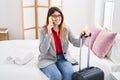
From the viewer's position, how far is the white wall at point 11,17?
3811 mm

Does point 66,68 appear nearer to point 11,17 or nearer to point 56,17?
point 56,17

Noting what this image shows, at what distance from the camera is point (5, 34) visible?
360cm

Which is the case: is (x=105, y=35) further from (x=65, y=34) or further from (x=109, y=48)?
(x=65, y=34)

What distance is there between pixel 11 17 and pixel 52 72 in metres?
2.33

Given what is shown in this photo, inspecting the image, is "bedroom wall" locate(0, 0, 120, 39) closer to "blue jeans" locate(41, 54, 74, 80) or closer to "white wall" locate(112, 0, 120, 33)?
"white wall" locate(112, 0, 120, 33)

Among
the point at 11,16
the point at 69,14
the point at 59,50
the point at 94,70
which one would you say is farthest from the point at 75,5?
the point at 94,70

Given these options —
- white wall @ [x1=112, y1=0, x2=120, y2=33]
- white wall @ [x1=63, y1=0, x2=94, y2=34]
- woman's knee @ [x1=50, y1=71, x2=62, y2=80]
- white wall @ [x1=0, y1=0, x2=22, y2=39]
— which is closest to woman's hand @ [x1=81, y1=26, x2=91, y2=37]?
woman's knee @ [x1=50, y1=71, x2=62, y2=80]

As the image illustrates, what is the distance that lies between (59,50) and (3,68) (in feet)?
2.11

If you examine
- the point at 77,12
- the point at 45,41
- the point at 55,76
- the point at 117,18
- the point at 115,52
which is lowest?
the point at 55,76

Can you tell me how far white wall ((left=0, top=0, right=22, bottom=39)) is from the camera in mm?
3811

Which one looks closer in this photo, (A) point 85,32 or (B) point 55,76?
(B) point 55,76

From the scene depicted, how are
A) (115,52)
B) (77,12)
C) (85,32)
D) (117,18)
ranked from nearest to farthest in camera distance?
(85,32), (115,52), (117,18), (77,12)

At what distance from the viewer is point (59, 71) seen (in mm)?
1968

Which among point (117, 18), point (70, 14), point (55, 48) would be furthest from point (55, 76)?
point (70, 14)
